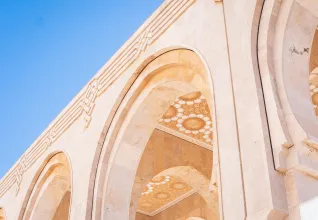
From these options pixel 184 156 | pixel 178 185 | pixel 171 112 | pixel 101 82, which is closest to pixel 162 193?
pixel 178 185

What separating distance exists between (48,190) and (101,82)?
1784mm

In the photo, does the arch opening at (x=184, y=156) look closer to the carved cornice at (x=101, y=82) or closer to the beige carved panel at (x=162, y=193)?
the beige carved panel at (x=162, y=193)

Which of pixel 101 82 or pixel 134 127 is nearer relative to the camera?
pixel 134 127

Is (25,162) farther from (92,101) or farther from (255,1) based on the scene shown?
(255,1)

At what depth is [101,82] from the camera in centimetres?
582

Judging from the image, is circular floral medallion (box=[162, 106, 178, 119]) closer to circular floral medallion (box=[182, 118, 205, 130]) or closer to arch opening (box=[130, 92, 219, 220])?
arch opening (box=[130, 92, 219, 220])

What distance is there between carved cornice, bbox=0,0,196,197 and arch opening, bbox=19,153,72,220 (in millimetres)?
347

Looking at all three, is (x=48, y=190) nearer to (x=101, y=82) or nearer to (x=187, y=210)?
(x=101, y=82)

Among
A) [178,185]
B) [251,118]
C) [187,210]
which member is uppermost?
[178,185]

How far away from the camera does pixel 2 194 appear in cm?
788

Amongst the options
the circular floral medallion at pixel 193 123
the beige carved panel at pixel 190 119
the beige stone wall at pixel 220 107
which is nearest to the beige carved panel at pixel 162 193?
the beige carved panel at pixel 190 119

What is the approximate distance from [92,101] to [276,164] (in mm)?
3339

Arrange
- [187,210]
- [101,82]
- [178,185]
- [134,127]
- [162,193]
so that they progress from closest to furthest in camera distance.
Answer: [134,127] → [101,82] → [178,185] → [187,210] → [162,193]

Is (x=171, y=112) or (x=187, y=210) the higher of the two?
(x=171, y=112)
